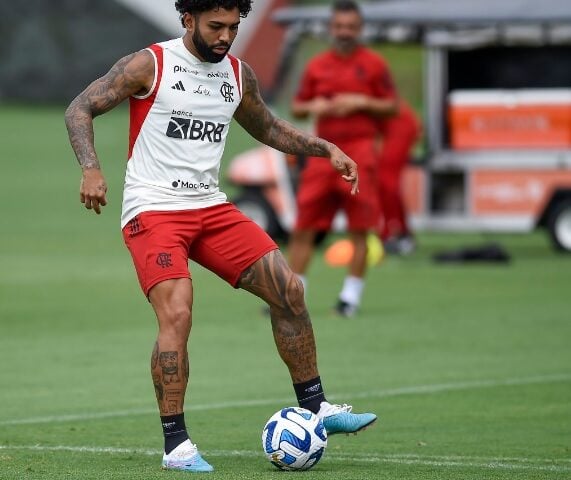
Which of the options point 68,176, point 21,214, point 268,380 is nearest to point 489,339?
point 268,380

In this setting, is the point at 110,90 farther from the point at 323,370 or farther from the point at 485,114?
the point at 485,114

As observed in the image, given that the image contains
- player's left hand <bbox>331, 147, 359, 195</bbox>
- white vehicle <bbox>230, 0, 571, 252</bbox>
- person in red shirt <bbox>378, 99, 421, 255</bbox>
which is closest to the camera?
player's left hand <bbox>331, 147, 359, 195</bbox>

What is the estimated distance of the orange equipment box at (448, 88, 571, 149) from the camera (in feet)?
68.1

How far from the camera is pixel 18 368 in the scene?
11.5 metres

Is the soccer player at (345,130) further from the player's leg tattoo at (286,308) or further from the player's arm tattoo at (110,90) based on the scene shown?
the player's arm tattoo at (110,90)

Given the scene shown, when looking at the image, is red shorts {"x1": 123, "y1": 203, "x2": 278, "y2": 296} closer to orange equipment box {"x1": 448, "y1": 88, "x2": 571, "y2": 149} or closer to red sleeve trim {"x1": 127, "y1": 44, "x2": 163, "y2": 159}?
red sleeve trim {"x1": 127, "y1": 44, "x2": 163, "y2": 159}

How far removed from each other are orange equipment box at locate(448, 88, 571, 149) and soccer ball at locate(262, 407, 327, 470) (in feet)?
43.8

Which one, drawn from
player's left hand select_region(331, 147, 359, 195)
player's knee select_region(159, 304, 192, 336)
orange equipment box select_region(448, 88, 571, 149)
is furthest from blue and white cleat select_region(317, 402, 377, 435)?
orange equipment box select_region(448, 88, 571, 149)

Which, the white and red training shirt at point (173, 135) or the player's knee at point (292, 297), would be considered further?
the player's knee at point (292, 297)

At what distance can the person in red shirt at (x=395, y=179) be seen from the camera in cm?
2053

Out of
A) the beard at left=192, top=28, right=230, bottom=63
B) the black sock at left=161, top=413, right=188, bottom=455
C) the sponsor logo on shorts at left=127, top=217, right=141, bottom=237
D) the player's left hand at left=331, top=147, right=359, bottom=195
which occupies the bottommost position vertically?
the black sock at left=161, top=413, right=188, bottom=455

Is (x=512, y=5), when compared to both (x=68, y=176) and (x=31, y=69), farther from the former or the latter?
(x=31, y=69)

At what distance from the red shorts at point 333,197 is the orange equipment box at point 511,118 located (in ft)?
21.7

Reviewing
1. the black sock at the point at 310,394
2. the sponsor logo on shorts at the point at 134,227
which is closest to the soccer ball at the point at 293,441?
the black sock at the point at 310,394
